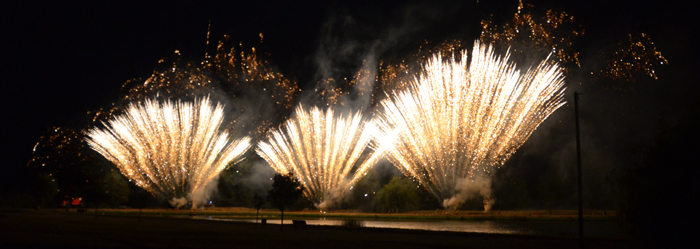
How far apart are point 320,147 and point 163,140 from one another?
1410 cm

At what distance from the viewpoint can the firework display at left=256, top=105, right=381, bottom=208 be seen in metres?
51.1

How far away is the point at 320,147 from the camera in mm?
51094

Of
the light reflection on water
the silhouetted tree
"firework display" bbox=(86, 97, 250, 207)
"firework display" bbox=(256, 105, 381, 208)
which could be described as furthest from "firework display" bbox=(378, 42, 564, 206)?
"firework display" bbox=(86, 97, 250, 207)

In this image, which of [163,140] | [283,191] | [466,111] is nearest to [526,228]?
[466,111]

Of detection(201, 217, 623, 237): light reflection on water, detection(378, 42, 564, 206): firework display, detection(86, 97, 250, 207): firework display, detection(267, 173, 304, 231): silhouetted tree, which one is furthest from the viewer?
detection(86, 97, 250, 207): firework display

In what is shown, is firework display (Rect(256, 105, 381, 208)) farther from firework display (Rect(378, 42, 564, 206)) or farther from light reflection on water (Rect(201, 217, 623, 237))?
light reflection on water (Rect(201, 217, 623, 237))

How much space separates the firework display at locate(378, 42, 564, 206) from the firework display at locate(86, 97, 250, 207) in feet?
56.9

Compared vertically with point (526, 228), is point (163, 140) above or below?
above

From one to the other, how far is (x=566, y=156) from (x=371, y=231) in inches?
1370

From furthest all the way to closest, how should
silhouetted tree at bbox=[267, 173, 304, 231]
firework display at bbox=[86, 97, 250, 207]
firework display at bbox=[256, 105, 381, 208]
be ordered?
firework display at bbox=[256, 105, 381, 208]
firework display at bbox=[86, 97, 250, 207]
silhouetted tree at bbox=[267, 173, 304, 231]

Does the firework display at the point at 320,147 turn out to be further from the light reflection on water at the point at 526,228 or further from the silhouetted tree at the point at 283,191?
the silhouetted tree at the point at 283,191

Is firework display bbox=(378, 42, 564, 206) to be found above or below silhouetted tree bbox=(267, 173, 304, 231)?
above

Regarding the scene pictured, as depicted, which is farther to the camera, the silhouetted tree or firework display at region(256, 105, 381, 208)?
firework display at region(256, 105, 381, 208)

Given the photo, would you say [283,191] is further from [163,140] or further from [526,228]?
[163,140]
